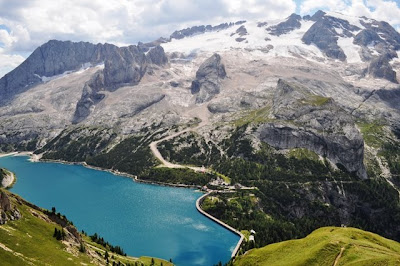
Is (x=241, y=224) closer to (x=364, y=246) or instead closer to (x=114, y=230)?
(x=114, y=230)

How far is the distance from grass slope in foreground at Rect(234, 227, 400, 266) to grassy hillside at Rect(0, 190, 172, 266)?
39697 mm

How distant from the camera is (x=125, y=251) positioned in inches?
5635

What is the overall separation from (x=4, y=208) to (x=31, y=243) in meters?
10.6

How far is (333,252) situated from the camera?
79188mm

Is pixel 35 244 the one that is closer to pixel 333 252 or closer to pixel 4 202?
pixel 4 202

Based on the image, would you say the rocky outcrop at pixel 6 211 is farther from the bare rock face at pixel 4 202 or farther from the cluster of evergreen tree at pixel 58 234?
the cluster of evergreen tree at pixel 58 234

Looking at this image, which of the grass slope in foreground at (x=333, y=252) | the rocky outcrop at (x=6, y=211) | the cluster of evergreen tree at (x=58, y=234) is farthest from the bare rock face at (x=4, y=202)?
the grass slope in foreground at (x=333, y=252)

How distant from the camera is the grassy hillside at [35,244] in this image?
7081cm

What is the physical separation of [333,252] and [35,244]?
6105cm

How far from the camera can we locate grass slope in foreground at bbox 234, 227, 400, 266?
73500 mm

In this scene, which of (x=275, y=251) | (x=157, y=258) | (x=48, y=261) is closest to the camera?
(x=48, y=261)

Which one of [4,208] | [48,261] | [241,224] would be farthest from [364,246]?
[241,224]

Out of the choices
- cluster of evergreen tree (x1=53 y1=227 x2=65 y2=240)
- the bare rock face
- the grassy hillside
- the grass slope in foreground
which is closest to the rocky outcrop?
the bare rock face

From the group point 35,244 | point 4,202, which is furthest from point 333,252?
point 4,202
